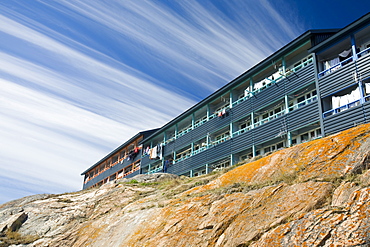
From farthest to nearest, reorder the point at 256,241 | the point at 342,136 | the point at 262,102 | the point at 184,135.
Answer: the point at 184,135
the point at 262,102
the point at 342,136
the point at 256,241

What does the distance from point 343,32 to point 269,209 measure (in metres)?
18.6

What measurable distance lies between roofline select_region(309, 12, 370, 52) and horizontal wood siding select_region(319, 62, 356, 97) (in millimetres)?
2527

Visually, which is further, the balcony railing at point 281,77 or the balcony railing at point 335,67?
the balcony railing at point 281,77

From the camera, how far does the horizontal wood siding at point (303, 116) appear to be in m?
25.7

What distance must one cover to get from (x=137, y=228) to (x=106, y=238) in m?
2.18

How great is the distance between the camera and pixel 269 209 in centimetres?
1104

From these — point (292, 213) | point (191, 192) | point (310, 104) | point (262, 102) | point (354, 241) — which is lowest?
point (354, 241)

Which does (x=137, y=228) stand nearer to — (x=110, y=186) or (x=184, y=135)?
(x=110, y=186)

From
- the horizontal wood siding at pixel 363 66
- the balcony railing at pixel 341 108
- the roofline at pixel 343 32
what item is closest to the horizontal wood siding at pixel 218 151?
the balcony railing at pixel 341 108

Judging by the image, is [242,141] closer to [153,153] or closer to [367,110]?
[367,110]

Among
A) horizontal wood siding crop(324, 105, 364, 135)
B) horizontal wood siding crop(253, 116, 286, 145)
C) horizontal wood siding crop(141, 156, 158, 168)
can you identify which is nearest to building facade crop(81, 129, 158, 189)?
horizontal wood siding crop(141, 156, 158, 168)

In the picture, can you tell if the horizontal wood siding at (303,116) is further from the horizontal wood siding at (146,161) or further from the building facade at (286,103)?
the horizontal wood siding at (146,161)

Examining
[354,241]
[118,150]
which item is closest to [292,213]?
[354,241]

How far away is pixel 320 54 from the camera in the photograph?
26938 mm
